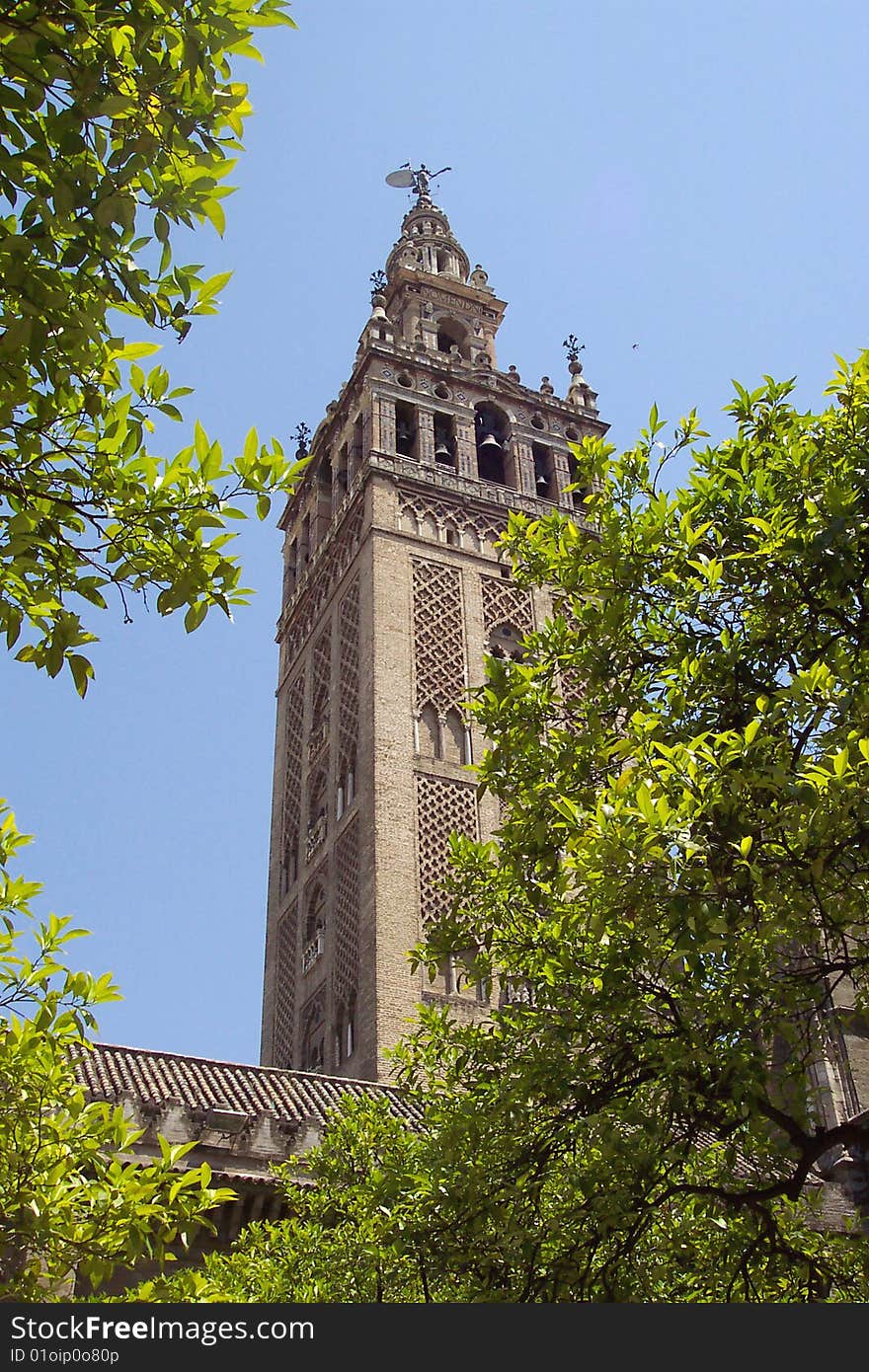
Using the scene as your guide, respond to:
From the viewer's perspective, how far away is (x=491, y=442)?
112 feet

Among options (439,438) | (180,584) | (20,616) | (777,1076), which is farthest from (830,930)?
(439,438)

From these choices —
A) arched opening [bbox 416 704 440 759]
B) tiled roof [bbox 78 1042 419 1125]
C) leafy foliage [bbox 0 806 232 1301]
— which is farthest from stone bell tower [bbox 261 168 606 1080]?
leafy foliage [bbox 0 806 232 1301]

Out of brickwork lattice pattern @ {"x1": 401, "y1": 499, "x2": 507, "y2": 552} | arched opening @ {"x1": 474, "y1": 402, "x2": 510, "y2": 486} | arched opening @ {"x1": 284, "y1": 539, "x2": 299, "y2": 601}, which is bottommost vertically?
brickwork lattice pattern @ {"x1": 401, "y1": 499, "x2": 507, "y2": 552}

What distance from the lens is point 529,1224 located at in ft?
26.1

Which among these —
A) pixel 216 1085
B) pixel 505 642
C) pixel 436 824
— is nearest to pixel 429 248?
pixel 505 642

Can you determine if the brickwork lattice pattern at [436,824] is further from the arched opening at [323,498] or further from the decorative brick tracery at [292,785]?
the arched opening at [323,498]

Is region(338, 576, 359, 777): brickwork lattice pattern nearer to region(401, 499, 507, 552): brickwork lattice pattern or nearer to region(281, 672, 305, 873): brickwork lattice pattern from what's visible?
region(401, 499, 507, 552): brickwork lattice pattern

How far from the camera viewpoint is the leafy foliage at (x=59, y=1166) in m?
5.53

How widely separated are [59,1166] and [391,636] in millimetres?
22710

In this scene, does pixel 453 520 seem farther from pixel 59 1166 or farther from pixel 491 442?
pixel 59 1166

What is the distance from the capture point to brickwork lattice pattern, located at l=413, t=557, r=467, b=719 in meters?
28.0

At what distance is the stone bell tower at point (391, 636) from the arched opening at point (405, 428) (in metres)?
0.06

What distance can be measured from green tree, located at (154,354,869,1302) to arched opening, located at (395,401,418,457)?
77.4ft

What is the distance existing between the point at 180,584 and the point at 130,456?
0.58 meters
